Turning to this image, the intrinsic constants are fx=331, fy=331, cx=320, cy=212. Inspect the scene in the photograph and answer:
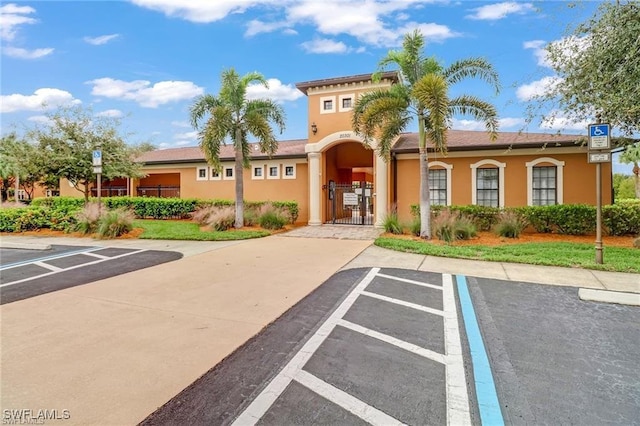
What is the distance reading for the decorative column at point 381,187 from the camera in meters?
15.3

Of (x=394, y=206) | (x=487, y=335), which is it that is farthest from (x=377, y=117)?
(x=487, y=335)

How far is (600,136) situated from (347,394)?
28.1ft

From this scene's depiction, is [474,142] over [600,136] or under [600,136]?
over

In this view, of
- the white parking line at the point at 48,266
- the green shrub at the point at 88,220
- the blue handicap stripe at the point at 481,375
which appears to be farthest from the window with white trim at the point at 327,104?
the blue handicap stripe at the point at 481,375

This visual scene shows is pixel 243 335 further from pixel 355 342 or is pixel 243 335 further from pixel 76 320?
pixel 76 320

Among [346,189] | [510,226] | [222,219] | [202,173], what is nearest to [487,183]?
[510,226]

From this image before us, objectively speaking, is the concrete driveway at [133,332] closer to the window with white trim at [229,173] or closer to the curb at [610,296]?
the curb at [610,296]

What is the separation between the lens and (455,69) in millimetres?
11500

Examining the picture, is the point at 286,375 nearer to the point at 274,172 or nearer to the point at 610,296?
the point at 610,296

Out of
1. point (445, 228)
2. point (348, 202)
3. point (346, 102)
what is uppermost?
point (346, 102)

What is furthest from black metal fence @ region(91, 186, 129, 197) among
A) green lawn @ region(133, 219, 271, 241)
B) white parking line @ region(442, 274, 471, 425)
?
white parking line @ region(442, 274, 471, 425)

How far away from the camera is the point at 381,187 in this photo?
50.4ft

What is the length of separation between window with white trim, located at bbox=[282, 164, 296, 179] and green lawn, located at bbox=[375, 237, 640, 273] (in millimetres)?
8466

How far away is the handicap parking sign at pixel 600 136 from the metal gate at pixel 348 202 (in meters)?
9.74
